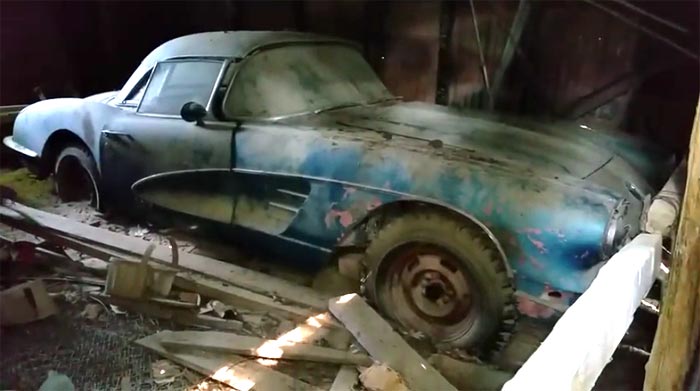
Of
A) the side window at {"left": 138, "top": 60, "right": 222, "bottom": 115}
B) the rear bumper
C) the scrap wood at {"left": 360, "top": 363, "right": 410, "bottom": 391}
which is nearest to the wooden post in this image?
the scrap wood at {"left": 360, "top": 363, "right": 410, "bottom": 391}

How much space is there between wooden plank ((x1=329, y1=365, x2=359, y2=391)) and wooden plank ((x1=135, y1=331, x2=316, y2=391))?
0.04m

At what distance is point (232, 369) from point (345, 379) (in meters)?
0.20

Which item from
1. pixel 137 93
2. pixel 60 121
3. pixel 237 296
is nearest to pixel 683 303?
pixel 237 296

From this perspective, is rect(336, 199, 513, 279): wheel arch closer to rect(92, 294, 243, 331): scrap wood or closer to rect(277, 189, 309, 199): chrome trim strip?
rect(277, 189, 309, 199): chrome trim strip

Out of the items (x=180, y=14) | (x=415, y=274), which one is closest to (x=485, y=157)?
(x=415, y=274)

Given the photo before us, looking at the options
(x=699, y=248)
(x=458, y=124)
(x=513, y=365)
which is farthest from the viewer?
(x=458, y=124)

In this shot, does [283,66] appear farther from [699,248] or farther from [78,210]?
[699,248]

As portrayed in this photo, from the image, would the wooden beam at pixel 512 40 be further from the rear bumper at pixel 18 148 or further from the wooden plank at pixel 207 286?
the rear bumper at pixel 18 148

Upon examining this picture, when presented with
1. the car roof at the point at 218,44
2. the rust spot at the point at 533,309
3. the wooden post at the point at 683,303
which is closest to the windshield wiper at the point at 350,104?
the car roof at the point at 218,44

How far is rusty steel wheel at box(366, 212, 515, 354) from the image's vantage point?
105cm

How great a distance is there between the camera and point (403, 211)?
109 cm

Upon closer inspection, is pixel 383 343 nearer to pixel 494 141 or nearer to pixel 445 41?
pixel 494 141

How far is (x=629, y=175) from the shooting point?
1160 millimetres

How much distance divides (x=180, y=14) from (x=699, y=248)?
0.93 m
